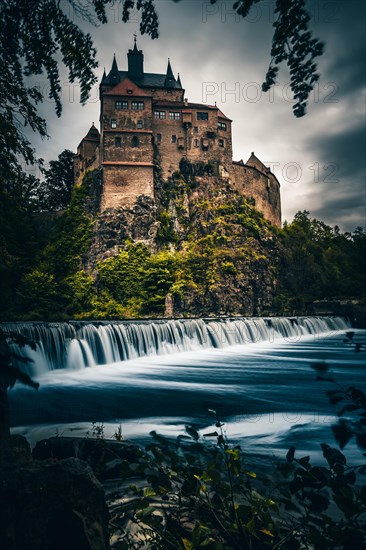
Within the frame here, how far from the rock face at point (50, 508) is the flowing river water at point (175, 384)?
1.10 m

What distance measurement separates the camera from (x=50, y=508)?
2.22 metres

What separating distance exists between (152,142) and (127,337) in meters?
37.8

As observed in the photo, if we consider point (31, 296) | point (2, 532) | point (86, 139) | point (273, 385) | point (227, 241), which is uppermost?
point (86, 139)

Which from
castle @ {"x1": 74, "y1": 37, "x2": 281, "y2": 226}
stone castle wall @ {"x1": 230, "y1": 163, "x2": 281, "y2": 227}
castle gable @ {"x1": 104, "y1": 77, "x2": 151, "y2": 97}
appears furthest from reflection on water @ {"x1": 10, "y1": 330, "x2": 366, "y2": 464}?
stone castle wall @ {"x1": 230, "y1": 163, "x2": 281, "y2": 227}

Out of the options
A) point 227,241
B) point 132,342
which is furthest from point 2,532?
point 227,241

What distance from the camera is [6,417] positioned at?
8.38 feet

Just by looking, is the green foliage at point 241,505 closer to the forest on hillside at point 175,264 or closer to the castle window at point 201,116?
the forest on hillside at point 175,264

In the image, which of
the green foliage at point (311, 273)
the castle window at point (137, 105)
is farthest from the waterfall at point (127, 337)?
the castle window at point (137, 105)

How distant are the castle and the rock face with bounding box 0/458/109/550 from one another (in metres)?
45.6

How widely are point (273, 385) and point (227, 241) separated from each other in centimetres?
3679

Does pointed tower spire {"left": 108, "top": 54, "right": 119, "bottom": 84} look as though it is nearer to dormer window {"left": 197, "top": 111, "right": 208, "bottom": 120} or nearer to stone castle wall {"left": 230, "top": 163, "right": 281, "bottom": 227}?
dormer window {"left": 197, "top": 111, "right": 208, "bottom": 120}

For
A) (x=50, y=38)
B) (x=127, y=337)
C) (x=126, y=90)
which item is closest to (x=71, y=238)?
(x=126, y=90)

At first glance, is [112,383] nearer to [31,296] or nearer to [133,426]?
[133,426]

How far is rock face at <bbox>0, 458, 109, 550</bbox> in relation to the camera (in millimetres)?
2047
